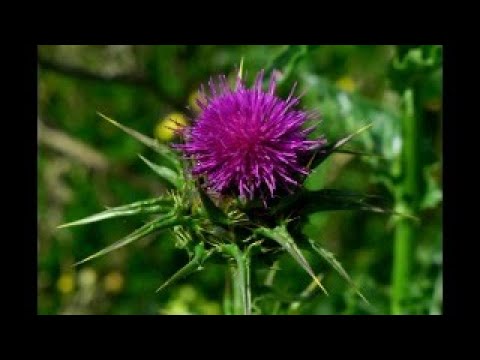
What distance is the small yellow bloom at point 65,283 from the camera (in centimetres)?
438

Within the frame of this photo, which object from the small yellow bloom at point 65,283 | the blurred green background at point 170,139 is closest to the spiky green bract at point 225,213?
the blurred green background at point 170,139

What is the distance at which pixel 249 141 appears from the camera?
2.22 meters

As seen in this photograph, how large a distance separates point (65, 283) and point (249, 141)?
2477 mm

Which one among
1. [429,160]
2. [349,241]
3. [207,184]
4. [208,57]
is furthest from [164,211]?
[208,57]

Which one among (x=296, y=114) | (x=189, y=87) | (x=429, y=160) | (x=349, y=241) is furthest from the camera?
(x=189, y=87)

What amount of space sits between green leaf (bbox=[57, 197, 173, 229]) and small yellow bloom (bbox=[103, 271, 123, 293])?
81.0 inches

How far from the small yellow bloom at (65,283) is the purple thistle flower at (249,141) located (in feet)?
7.60

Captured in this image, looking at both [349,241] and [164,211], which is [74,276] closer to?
[349,241]

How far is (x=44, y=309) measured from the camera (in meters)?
4.27

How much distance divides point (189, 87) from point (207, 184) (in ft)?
8.82

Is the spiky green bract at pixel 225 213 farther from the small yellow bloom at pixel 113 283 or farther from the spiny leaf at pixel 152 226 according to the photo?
the small yellow bloom at pixel 113 283

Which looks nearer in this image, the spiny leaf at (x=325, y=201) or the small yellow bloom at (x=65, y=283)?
the spiny leaf at (x=325, y=201)

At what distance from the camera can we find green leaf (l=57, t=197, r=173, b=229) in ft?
7.24

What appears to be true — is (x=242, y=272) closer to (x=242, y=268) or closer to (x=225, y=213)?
(x=242, y=268)
